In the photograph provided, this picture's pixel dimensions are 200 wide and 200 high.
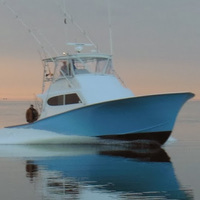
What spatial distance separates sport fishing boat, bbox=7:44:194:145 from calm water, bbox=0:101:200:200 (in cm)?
79

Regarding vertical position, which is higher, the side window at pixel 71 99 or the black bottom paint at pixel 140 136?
the side window at pixel 71 99

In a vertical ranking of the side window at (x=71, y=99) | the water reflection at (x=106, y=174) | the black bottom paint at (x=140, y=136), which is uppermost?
the side window at (x=71, y=99)

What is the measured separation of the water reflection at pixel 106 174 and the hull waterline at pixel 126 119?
83 cm

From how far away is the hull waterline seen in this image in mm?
22828

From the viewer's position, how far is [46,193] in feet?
44.5

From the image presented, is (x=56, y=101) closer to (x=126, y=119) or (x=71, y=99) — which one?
(x=71, y=99)

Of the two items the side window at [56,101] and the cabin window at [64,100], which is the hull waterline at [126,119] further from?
the side window at [56,101]

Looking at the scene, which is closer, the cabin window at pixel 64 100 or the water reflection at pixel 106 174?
the water reflection at pixel 106 174

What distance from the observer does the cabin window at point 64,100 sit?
24.3m

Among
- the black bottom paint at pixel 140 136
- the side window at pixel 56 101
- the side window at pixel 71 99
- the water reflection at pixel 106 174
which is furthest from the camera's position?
the side window at pixel 56 101

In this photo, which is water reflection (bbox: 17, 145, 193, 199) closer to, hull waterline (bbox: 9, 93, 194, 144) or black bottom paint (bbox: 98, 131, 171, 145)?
black bottom paint (bbox: 98, 131, 171, 145)

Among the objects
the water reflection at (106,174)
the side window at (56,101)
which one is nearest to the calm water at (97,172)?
the water reflection at (106,174)

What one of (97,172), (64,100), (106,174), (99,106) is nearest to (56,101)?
(64,100)

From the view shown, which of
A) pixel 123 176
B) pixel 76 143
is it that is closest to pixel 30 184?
pixel 123 176
